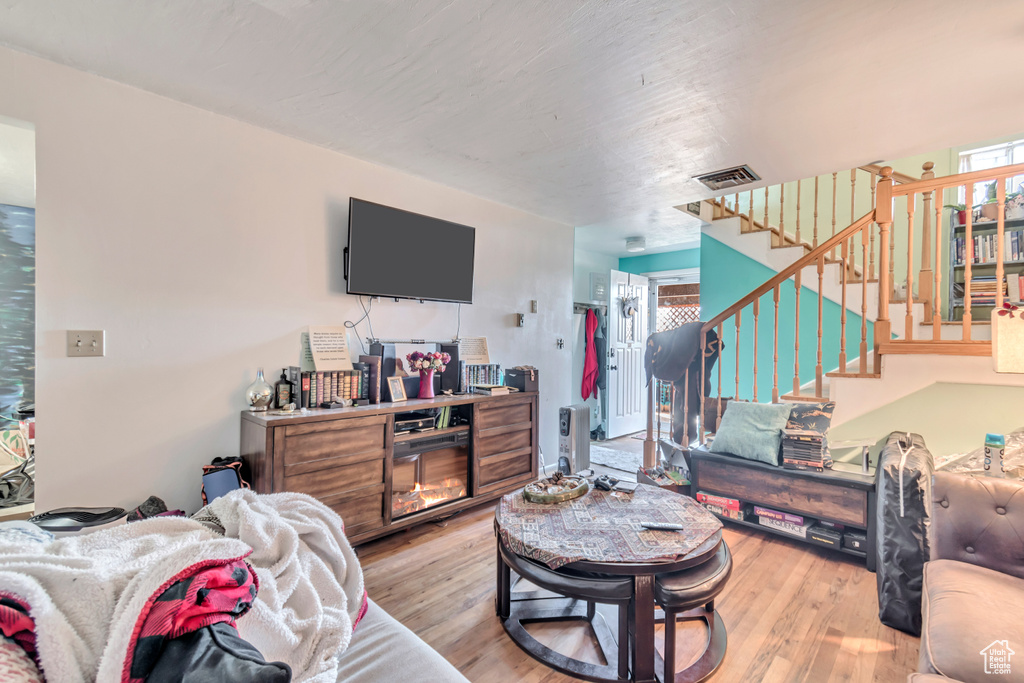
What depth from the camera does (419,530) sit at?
2.90 m

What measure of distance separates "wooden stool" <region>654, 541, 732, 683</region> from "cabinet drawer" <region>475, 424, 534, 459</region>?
5.83 ft

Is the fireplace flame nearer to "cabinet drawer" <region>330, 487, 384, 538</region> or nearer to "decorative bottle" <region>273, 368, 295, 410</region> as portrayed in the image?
"cabinet drawer" <region>330, 487, 384, 538</region>

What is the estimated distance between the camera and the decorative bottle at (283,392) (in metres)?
2.52

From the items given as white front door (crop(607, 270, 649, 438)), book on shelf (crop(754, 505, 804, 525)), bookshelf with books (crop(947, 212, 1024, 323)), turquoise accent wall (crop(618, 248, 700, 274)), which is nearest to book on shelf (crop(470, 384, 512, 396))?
book on shelf (crop(754, 505, 804, 525))

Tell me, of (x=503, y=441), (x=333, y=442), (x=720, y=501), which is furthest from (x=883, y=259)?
(x=333, y=442)

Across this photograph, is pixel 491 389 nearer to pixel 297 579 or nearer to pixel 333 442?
pixel 333 442

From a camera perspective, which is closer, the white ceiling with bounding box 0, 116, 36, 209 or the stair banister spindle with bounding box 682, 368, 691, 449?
the white ceiling with bounding box 0, 116, 36, 209

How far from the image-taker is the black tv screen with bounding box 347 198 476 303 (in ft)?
9.17

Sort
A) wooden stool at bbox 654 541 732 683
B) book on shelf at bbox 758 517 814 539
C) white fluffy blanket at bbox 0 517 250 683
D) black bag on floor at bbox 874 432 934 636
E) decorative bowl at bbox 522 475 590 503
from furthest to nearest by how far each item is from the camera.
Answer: book on shelf at bbox 758 517 814 539
decorative bowl at bbox 522 475 590 503
black bag on floor at bbox 874 432 934 636
wooden stool at bbox 654 541 732 683
white fluffy blanket at bbox 0 517 250 683

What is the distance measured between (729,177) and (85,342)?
149 inches

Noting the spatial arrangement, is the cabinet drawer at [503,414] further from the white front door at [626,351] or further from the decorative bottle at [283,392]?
the white front door at [626,351]

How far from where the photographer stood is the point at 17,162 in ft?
8.13

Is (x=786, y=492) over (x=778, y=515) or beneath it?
over

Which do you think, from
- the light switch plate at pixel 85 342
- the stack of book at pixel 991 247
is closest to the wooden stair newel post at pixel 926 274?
the stack of book at pixel 991 247
